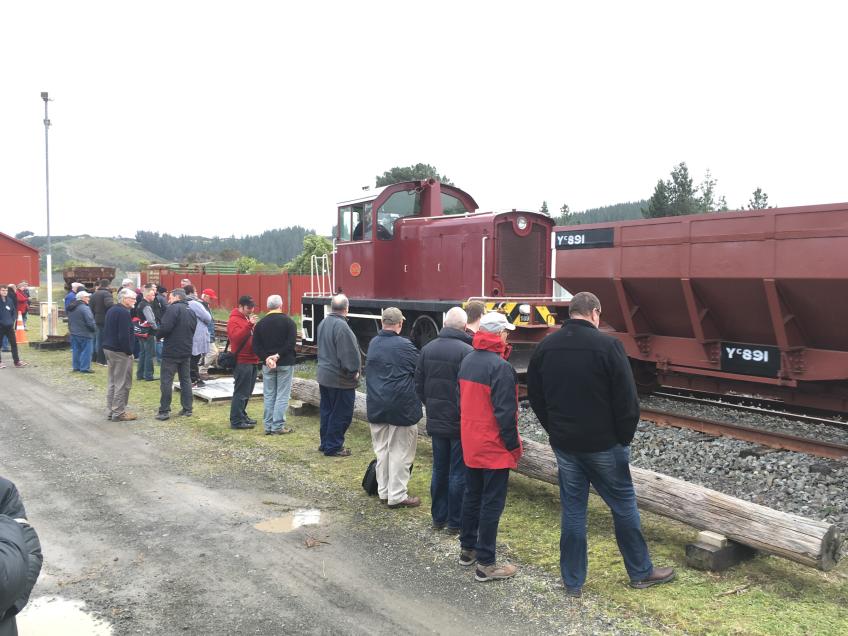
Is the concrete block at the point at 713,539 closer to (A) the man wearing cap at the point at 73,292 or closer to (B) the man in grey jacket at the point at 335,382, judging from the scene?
(B) the man in grey jacket at the point at 335,382

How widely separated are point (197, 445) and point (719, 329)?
7.05 m

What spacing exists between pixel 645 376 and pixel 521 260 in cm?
306

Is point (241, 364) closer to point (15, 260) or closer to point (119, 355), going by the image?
point (119, 355)

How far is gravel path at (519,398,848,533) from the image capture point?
6309 mm

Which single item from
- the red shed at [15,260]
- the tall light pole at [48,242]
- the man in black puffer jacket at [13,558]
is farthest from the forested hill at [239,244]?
the man in black puffer jacket at [13,558]

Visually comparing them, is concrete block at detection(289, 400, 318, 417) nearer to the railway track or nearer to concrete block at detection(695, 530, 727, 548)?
the railway track

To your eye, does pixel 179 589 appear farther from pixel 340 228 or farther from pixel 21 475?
pixel 340 228

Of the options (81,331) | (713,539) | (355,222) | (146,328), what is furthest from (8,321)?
(713,539)

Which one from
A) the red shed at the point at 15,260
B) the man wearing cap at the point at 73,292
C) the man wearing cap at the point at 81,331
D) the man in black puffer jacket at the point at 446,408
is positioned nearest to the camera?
the man in black puffer jacket at the point at 446,408

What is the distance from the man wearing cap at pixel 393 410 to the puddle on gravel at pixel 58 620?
2698 millimetres

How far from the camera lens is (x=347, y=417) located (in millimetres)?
8094

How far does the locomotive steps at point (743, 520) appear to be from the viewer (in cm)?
441

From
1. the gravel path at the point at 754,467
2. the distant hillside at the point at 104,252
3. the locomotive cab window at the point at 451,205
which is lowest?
the gravel path at the point at 754,467

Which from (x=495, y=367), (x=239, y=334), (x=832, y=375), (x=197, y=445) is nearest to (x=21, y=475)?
(x=197, y=445)
